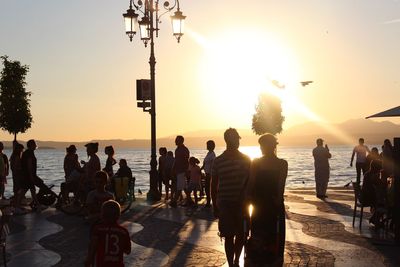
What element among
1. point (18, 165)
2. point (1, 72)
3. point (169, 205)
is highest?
point (1, 72)

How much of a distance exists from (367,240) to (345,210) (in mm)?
5078

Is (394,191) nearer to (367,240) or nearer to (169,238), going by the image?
(367,240)

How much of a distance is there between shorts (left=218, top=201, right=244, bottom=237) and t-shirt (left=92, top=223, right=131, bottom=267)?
2.27 m

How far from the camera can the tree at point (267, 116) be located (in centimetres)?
10319

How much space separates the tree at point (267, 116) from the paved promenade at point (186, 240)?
86.5 m

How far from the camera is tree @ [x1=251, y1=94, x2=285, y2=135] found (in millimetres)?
103194

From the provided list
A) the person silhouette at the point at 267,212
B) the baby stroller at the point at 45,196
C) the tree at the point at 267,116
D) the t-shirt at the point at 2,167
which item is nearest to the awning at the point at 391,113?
the person silhouette at the point at 267,212

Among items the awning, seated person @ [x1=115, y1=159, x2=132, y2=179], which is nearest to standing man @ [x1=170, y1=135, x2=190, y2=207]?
seated person @ [x1=115, y1=159, x2=132, y2=179]

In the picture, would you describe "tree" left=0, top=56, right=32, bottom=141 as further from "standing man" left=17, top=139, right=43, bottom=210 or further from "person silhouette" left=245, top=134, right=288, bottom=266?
"person silhouette" left=245, top=134, right=288, bottom=266

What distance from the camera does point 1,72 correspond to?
1563 inches

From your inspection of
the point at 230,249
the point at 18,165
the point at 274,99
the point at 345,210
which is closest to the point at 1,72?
the point at 18,165

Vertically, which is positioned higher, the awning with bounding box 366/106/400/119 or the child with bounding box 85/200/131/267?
the awning with bounding box 366/106/400/119

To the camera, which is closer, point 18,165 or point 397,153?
point 397,153

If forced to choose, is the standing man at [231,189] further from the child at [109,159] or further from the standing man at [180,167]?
the child at [109,159]
